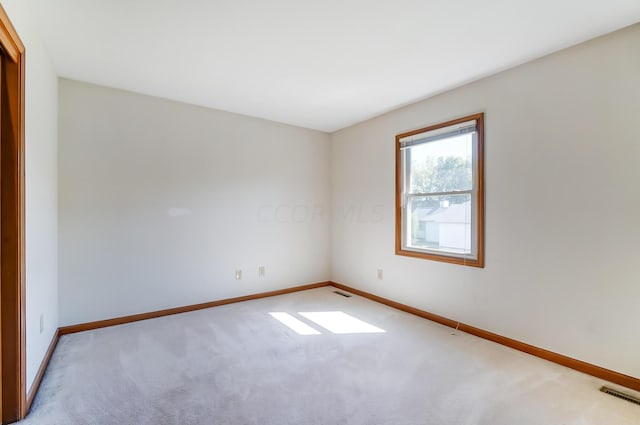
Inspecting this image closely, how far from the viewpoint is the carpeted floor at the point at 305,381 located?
1.74 m

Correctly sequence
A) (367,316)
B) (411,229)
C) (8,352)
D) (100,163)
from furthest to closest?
(411,229) < (367,316) < (100,163) < (8,352)

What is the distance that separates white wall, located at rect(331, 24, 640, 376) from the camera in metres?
2.07

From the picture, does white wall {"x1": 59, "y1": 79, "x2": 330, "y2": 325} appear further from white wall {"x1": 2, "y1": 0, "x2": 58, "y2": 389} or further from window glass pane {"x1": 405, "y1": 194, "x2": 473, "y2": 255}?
window glass pane {"x1": 405, "y1": 194, "x2": 473, "y2": 255}

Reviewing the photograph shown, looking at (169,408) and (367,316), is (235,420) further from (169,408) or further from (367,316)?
(367,316)

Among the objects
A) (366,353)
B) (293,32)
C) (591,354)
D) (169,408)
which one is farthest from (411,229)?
(169,408)

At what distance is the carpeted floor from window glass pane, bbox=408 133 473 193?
1.50 m

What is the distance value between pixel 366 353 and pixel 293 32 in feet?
8.37

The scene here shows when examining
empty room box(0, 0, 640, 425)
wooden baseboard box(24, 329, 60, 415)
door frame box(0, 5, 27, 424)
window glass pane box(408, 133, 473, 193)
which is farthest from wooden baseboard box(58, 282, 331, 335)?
window glass pane box(408, 133, 473, 193)

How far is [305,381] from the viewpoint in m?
2.09

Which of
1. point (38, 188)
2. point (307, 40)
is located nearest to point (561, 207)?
point (307, 40)

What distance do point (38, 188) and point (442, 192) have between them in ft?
11.5

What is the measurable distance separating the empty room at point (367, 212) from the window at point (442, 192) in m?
0.03

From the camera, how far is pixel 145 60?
2543mm

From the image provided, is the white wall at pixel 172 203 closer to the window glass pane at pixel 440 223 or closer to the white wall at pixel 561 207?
the window glass pane at pixel 440 223
